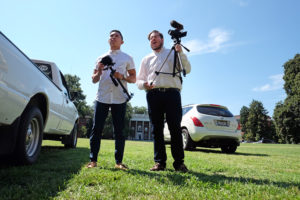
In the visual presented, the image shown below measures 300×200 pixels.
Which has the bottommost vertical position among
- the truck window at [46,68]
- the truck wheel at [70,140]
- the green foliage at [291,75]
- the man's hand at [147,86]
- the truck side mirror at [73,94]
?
the truck wheel at [70,140]

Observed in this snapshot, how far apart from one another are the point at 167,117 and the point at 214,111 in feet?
16.0

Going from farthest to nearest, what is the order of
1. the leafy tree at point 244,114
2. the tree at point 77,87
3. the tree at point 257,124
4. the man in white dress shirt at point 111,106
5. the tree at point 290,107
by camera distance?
the leafy tree at point 244,114 → the tree at point 257,124 → the tree at point 77,87 → the tree at point 290,107 → the man in white dress shirt at point 111,106

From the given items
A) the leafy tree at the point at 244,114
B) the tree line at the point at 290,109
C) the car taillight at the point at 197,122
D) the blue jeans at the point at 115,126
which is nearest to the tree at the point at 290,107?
the tree line at the point at 290,109

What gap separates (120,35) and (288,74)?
43.4m

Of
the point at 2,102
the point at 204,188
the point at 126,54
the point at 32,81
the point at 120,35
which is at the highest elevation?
the point at 120,35

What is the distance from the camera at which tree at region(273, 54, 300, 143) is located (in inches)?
1390

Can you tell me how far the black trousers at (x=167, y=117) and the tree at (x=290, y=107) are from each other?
3784 centimetres

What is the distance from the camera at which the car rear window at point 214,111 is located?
778cm

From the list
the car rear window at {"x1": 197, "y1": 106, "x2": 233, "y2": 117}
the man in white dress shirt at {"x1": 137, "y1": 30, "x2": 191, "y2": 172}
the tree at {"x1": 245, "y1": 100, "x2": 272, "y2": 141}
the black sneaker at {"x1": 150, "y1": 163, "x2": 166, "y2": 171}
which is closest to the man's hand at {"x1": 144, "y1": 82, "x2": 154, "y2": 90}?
the man in white dress shirt at {"x1": 137, "y1": 30, "x2": 191, "y2": 172}

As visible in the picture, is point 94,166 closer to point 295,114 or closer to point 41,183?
point 41,183

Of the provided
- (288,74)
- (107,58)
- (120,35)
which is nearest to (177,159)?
(107,58)

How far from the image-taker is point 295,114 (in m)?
35.0

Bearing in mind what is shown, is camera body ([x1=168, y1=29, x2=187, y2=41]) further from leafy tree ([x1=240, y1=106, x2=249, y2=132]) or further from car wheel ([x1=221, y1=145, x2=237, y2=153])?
leafy tree ([x1=240, y1=106, x2=249, y2=132])

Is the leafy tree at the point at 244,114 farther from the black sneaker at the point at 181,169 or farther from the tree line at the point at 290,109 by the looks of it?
the black sneaker at the point at 181,169
